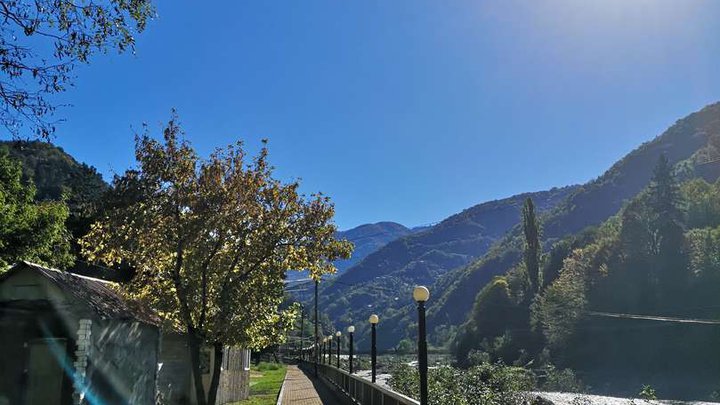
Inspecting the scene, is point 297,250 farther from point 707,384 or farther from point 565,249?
point 565,249

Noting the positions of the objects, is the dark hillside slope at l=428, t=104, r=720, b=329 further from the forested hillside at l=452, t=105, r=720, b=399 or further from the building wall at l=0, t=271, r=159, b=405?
the building wall at l=0, t=271, r=159, b=405

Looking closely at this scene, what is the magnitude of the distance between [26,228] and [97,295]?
51.7 feet

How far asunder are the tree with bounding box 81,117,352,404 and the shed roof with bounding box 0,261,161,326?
1.74ft

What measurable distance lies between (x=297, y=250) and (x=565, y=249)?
327ft

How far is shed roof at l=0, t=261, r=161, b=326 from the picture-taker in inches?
450

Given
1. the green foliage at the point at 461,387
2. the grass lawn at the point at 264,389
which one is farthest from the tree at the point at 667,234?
the grass lawn at the point at 264,389

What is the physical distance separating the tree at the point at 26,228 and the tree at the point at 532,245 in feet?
253

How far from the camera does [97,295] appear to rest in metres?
12.3

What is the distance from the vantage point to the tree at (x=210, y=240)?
1192 cm

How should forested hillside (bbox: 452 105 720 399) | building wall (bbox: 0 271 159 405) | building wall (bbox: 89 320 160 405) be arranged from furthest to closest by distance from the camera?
forested hillside (bbox: 452 105 720 399) → building wall (bbox: 89 320 160 405) → building wall (bbox: 0 271 159 405)

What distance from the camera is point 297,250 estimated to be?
13602 mm

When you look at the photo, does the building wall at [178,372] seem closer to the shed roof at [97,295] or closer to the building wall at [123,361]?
the building wall at [123,361]

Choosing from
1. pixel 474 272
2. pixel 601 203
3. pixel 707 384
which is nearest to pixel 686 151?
pixel 601 203

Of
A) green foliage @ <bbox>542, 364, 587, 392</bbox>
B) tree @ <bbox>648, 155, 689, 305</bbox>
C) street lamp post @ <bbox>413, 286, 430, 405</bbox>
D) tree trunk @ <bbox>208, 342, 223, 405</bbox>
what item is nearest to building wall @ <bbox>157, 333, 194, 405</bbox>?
tree trunk @ <bbox>208, 342, 223, 405</bbox>
